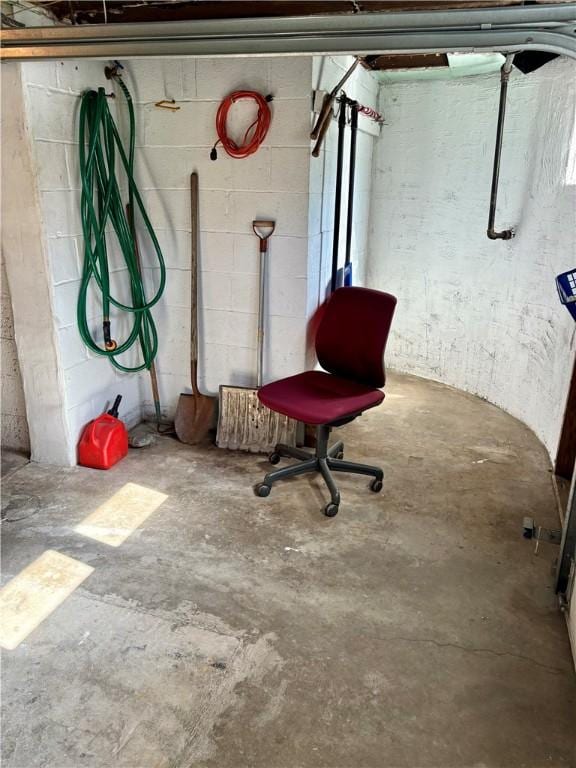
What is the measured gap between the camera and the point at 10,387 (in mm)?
3168

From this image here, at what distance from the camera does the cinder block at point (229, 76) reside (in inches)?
113

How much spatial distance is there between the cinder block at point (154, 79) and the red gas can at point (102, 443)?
1713 mm

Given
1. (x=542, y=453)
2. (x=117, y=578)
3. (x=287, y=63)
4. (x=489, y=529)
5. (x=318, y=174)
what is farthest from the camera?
(x=542, y=453)

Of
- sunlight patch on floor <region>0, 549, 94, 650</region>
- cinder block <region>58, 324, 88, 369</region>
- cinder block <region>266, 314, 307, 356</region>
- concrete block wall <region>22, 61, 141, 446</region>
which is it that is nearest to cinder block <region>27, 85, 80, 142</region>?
concrete block wall <region>22, 61, 141, 446</region>

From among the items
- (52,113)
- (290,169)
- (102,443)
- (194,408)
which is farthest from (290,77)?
(102,443)

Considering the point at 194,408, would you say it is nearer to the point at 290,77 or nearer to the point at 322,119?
the point at 322,119

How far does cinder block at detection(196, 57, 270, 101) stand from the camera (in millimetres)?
2869

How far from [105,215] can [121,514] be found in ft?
4.96

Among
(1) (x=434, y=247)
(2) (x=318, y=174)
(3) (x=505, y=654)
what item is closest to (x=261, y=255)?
(2) (x=318, y=174)

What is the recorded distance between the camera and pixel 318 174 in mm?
3076

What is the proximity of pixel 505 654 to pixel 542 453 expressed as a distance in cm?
168

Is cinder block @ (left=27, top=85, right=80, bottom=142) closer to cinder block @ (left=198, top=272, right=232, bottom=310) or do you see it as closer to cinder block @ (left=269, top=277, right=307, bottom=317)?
cinder block @ (left=198, top=272, right=232, bottom=310)

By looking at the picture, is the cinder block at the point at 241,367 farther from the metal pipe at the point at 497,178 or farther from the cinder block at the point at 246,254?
the metal pipe at the point at 497,178

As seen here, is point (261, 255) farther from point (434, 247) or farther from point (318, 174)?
point (434, 247)
